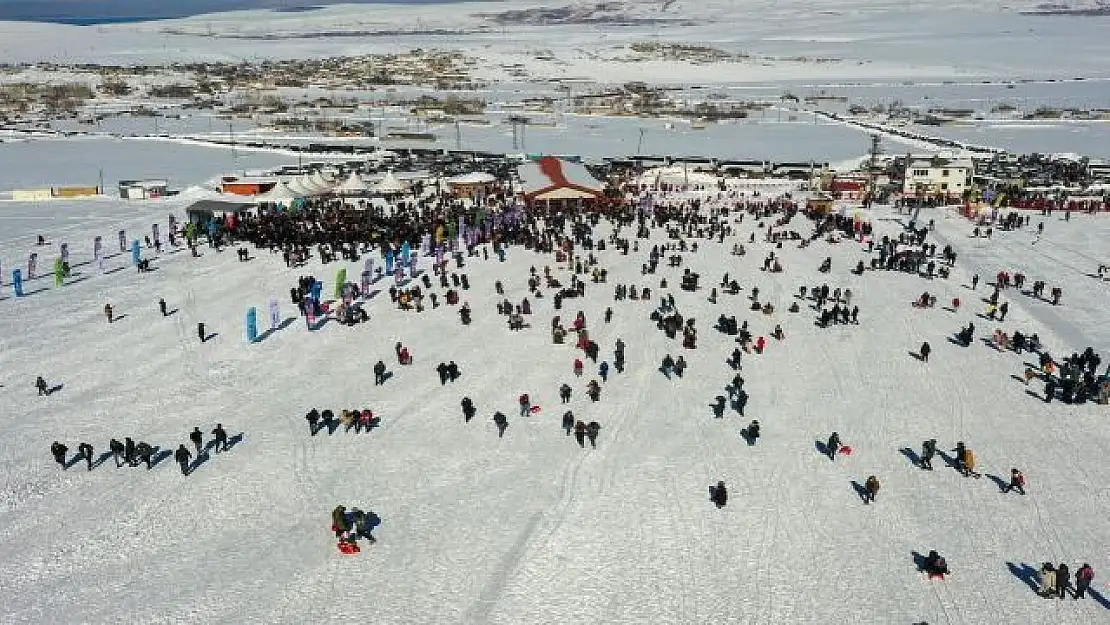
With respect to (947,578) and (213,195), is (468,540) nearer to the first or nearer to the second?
(947,578)

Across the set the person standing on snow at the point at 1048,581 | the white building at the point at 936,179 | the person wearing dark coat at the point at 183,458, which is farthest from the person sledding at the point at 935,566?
the white building at the point at 936,179

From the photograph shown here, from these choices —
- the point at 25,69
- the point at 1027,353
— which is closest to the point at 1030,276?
the point at 1027,353

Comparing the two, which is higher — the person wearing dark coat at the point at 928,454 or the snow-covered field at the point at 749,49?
the snow-covered field at the point at 749,49

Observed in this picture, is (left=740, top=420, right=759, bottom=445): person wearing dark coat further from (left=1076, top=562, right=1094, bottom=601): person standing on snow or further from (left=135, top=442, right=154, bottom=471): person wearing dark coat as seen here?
(left=135, top=442, right=154, bottom=471): person wearing dark coat

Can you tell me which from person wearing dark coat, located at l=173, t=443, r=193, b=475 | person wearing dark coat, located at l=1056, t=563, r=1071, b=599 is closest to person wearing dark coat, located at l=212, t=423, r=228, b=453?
person wearing dark coat, located at l=173, t=443, r=193, b=475

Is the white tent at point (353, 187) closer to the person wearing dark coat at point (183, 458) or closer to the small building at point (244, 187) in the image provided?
the small building at point (244, 187)

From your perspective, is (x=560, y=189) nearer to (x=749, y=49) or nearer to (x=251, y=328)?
(x=251, y=328)
